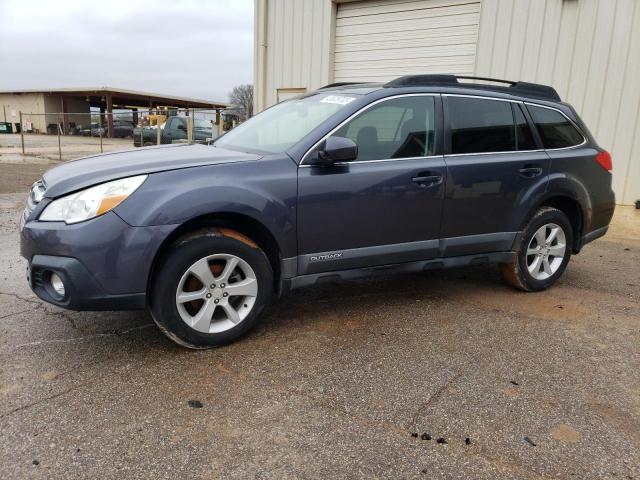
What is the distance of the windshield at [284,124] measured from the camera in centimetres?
387

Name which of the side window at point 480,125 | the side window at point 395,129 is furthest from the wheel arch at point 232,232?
the side window at point 480,125

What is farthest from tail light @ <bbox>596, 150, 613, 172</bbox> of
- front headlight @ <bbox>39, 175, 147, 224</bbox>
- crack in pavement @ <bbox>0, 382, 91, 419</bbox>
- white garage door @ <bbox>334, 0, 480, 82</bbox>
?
white garage door @ <bbox>334, 0, 480, 82</bbox>

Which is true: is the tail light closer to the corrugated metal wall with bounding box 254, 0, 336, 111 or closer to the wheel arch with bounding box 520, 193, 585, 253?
the wheel arch with bounding box 520, 193, 585, 253

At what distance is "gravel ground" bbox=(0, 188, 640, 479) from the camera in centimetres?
239

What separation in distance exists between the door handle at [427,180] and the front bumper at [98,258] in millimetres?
1797

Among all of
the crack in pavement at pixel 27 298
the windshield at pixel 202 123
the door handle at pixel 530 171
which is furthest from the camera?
the windshield at pixel 202 123

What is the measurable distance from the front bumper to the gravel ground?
44 cm

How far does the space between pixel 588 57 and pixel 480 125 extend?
560 centimetres

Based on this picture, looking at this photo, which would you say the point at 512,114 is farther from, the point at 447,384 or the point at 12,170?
the point at 12,170

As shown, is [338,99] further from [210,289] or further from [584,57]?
[584,57]

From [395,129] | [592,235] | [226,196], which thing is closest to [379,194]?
[395,129]

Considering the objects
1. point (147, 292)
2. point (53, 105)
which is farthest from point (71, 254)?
point (53, 105)

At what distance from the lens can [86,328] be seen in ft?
12.3

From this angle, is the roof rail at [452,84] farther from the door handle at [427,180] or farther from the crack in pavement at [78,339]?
the crack in pavement at [78,339]
